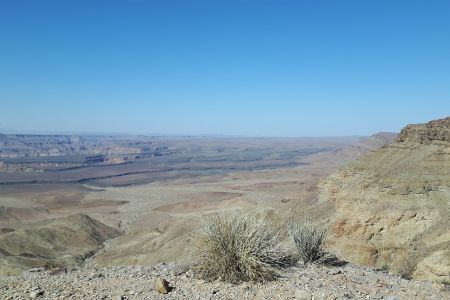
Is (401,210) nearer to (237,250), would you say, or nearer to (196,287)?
(237,250)

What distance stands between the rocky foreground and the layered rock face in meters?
6.85

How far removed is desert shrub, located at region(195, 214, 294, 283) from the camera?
780 centimetres

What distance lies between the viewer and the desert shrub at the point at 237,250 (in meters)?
7.80

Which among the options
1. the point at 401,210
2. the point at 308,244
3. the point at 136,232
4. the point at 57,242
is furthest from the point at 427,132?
the point at 57,242

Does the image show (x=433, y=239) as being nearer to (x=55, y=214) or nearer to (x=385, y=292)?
(x=385, y=292)

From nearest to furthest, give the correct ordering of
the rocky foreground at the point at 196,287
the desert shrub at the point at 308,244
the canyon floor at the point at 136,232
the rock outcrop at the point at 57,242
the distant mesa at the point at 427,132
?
the rocky foreground at the point at 196,287, the canyon floor at the point at 136,232, the desert shrub at the point at 308,244, the distant mesa at the point at 427,132, the rock outcrop at the point at 57,242

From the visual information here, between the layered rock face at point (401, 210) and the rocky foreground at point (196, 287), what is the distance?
6854 mm

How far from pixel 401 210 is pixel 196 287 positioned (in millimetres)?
14741

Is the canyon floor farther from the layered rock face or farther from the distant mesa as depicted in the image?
the distant mesa

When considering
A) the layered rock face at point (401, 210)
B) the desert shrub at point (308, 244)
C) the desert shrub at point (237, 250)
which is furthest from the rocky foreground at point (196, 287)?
the layered rock face at point (401, 210)

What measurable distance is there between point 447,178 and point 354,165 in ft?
21.4

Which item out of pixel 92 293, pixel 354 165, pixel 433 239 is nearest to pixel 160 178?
pixel 354 165

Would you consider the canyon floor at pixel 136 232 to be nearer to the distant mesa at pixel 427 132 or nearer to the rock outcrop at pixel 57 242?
the rock outcrop at pixel 57 242

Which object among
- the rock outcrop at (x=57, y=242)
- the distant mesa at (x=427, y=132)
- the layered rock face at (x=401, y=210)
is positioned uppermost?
the distant mesa at (x=427, y=132)
